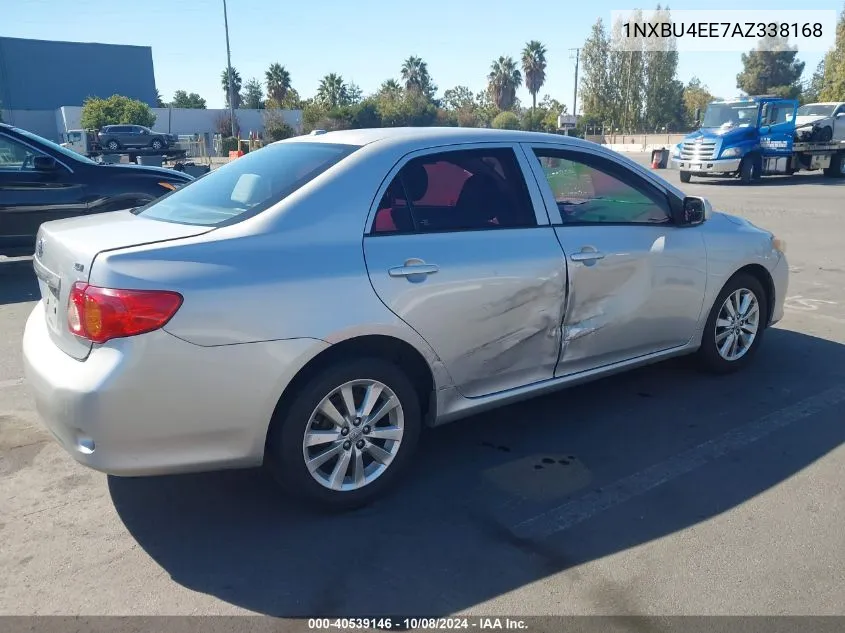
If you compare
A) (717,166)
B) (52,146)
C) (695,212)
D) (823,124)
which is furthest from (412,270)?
(823,124)

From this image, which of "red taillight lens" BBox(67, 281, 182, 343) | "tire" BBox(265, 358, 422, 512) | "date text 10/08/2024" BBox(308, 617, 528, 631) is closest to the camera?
"date text 10/08/2024" BBox(308, 617, 528, 631)

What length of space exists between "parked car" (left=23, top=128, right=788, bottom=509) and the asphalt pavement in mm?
310

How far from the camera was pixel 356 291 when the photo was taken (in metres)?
3.01

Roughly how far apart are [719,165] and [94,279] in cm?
2211

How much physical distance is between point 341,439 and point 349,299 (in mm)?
631

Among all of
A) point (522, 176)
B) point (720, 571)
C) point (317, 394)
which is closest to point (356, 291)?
point (317, 394)

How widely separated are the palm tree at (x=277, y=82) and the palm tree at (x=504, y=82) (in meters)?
24.5

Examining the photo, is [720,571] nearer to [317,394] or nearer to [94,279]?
[317,394]

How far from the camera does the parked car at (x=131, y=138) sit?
38656 millimetres

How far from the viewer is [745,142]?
71.2ft

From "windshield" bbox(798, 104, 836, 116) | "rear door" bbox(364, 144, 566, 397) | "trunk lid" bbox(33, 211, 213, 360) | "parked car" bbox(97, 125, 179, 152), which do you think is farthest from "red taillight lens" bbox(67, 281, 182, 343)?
"parked car" bbox(97, 125, 179, 152)

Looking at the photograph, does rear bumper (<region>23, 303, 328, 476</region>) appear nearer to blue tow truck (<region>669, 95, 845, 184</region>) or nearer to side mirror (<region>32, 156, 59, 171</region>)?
side mirror (<region>32, 156, 59, 171</region>)

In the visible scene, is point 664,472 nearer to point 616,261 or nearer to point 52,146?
point 616,261

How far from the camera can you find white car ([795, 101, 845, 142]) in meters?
23.2
